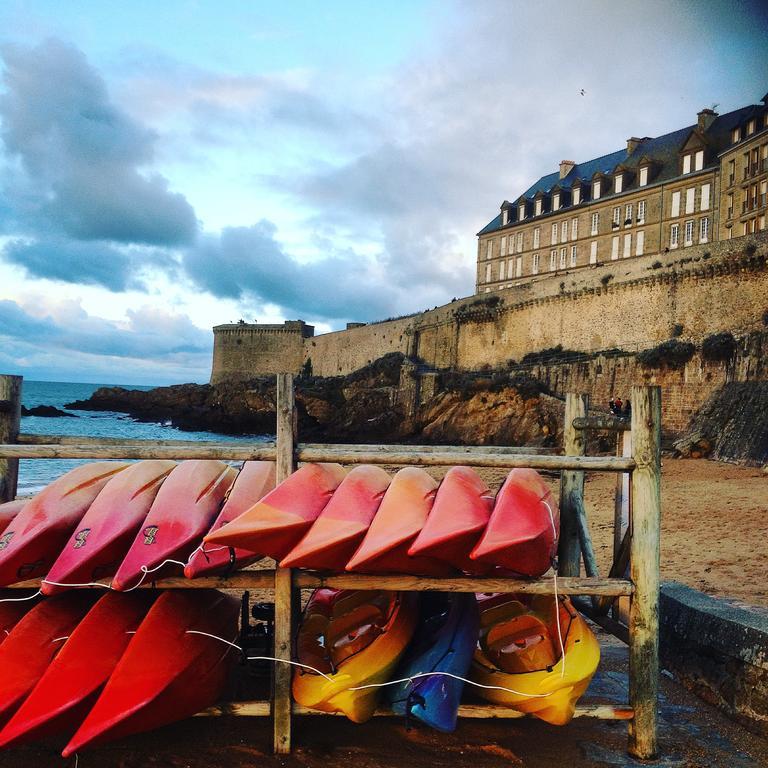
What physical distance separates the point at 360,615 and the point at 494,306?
32.4 m

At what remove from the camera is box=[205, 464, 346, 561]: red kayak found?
2.81 m

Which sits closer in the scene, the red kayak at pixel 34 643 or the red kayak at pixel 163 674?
the red kayak at pixel 163 674

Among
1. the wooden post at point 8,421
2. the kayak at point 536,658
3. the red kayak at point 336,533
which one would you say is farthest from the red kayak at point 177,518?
the kayak at point 536,658

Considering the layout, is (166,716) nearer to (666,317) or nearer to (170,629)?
(170,629)

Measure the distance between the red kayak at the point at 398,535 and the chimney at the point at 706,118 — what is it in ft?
122

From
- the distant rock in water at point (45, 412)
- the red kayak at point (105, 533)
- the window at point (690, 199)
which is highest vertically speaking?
the window at point (690, 199)

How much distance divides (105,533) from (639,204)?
122 feet

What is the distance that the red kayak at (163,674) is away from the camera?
2707mm

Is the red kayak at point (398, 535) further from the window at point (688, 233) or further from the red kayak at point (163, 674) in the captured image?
the window at point (688, 233)

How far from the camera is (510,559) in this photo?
2838 mm

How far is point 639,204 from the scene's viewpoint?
35.5 meters

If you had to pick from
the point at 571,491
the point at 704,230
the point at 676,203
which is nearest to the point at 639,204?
the point at 676,203

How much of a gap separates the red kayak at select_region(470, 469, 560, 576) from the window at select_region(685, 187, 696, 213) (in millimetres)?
34381

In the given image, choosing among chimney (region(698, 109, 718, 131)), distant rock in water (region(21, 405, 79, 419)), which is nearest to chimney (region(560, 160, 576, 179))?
chimney (region(698, 109, 718, 131))
